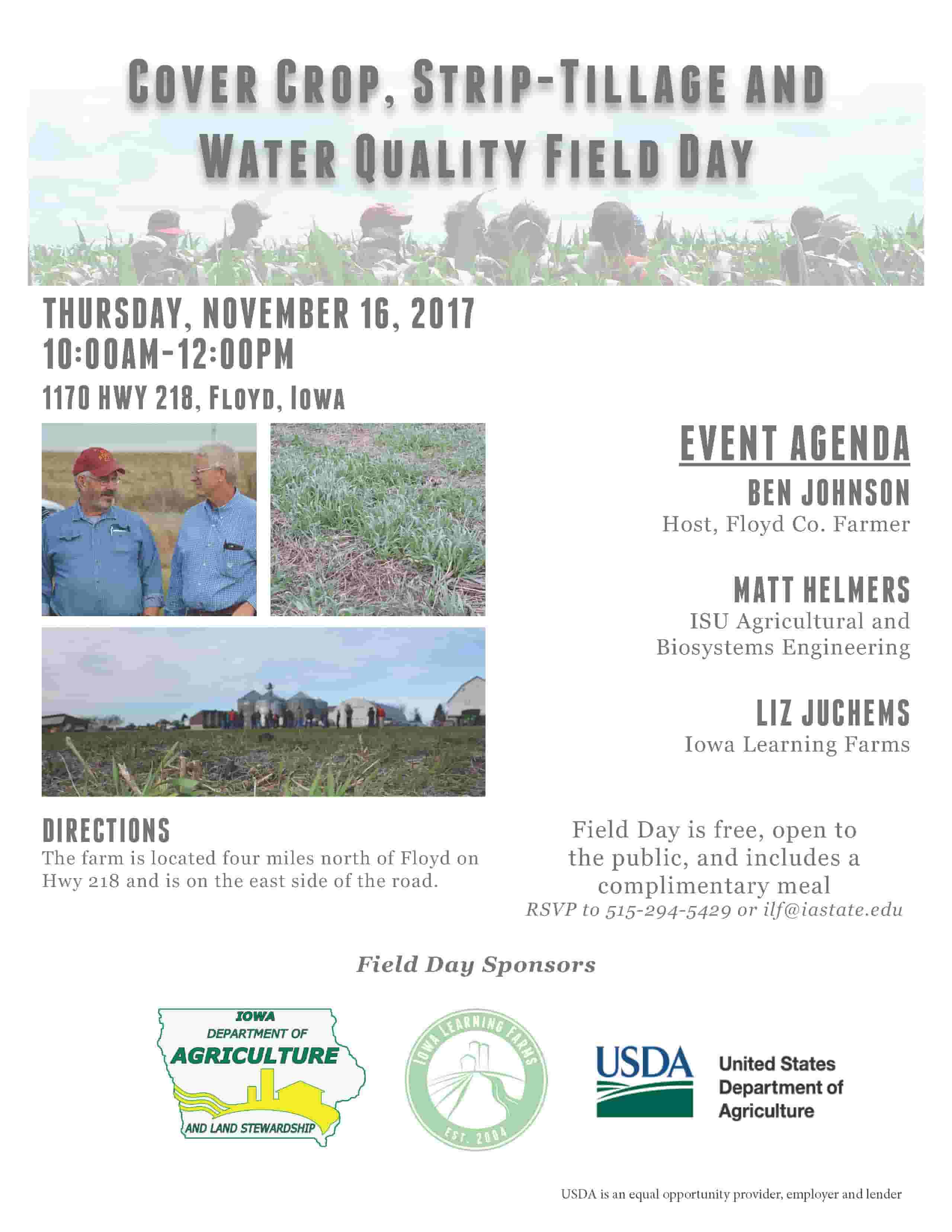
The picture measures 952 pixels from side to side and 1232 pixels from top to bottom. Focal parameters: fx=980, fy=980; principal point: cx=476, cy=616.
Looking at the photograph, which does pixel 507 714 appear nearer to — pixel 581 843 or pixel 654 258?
pixel 581 843

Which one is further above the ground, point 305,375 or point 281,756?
point 305,375

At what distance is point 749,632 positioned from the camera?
4125mm

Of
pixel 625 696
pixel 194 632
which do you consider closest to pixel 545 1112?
pixel 625 696

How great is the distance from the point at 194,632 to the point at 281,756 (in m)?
0.63

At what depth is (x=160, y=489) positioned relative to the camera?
4145 mm

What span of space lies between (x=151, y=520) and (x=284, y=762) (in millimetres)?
1164

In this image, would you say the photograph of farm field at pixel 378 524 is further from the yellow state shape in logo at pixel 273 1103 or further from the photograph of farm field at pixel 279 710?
the yellow state shape in logo at pixel 273 1103

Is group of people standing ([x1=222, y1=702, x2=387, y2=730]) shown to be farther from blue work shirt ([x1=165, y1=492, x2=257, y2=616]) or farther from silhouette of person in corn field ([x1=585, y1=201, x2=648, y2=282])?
silhouette of person in corn field ([x1=585, y1=201, x2=648, y2=282])

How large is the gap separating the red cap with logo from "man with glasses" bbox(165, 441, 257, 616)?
344 millimetres

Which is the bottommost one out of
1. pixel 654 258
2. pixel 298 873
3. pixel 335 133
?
pixel 298 873

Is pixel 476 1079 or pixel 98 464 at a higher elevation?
pixel 98 464

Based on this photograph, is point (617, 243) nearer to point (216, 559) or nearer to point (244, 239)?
point (244, 239)

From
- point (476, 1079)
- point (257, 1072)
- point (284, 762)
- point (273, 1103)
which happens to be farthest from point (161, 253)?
point (476, 1079)

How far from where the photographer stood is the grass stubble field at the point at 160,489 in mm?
4121
